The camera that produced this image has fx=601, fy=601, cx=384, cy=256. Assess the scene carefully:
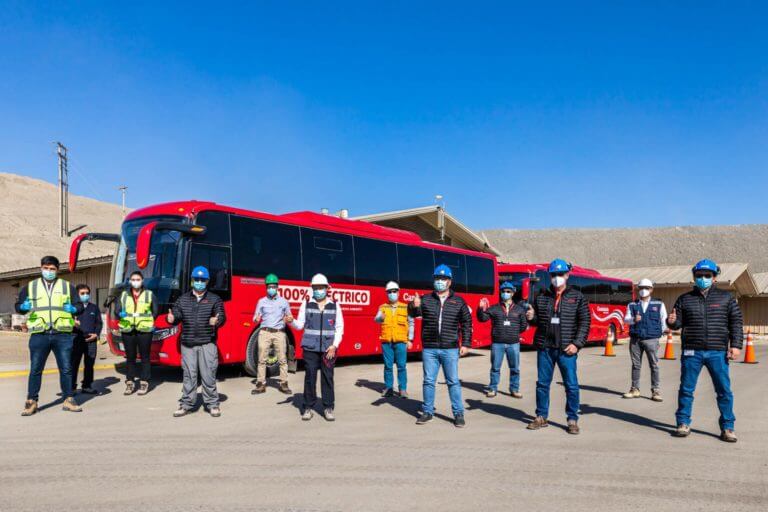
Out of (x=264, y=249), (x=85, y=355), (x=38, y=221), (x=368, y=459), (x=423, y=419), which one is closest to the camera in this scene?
(x=368, y=459)

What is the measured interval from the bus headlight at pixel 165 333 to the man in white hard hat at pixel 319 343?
3439 millimetres

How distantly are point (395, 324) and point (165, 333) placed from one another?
393 cm

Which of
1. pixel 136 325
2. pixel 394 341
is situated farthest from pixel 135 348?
pixel 394 341

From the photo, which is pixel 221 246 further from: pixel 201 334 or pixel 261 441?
pixel 261 441

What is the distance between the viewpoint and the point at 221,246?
35.9 feet

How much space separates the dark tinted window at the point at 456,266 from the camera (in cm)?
1672

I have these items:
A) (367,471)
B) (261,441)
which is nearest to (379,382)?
(261,441)

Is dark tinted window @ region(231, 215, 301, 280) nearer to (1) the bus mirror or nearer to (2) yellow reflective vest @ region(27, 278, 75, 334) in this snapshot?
(1) the bus mirror

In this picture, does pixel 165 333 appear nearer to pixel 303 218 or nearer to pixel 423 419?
pixel 303 218

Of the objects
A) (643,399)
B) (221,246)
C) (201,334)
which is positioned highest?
(221,246)

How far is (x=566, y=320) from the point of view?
22.5 feet

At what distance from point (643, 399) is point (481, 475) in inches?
219

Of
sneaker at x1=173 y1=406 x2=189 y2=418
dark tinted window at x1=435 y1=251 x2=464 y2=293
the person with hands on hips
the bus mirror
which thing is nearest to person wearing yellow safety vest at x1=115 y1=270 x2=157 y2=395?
the bus mirror

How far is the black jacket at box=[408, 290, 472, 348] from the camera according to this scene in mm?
7227
